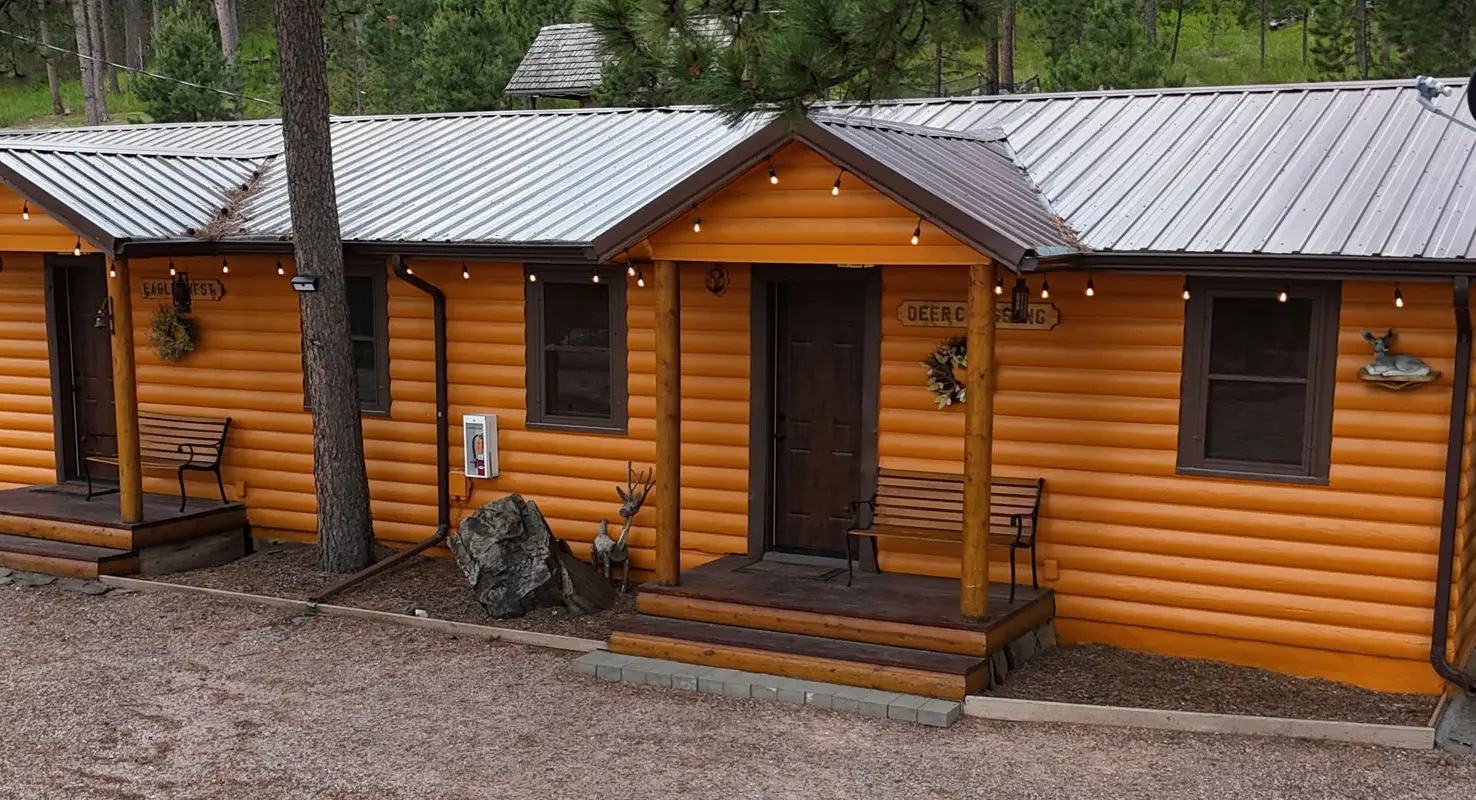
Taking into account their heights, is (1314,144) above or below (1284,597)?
above

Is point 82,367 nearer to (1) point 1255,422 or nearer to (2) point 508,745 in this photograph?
(2) point 508,745

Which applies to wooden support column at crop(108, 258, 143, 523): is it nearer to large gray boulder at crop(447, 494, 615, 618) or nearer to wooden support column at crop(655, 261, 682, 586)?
large gray boulder at crop(447, 494, 615, 618)

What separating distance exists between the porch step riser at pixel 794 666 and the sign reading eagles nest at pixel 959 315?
2.46 meters

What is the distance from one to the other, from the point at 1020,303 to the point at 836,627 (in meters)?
2.48

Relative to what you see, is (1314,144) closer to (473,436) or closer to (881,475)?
(881,475)

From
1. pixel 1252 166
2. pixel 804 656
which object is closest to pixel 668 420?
pixel 804 656

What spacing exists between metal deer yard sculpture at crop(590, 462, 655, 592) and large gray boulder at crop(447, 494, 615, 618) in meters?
0.24

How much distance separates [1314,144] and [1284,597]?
128 inches

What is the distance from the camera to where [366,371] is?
11.9 meters

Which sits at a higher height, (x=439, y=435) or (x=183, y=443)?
(x=439, y=435)

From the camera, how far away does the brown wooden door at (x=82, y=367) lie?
1284 cm

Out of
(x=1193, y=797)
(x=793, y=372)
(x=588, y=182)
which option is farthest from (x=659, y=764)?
(x=588, y=182)

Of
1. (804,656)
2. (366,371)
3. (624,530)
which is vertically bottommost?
(804,656)

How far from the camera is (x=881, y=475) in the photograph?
9688 millimetres
